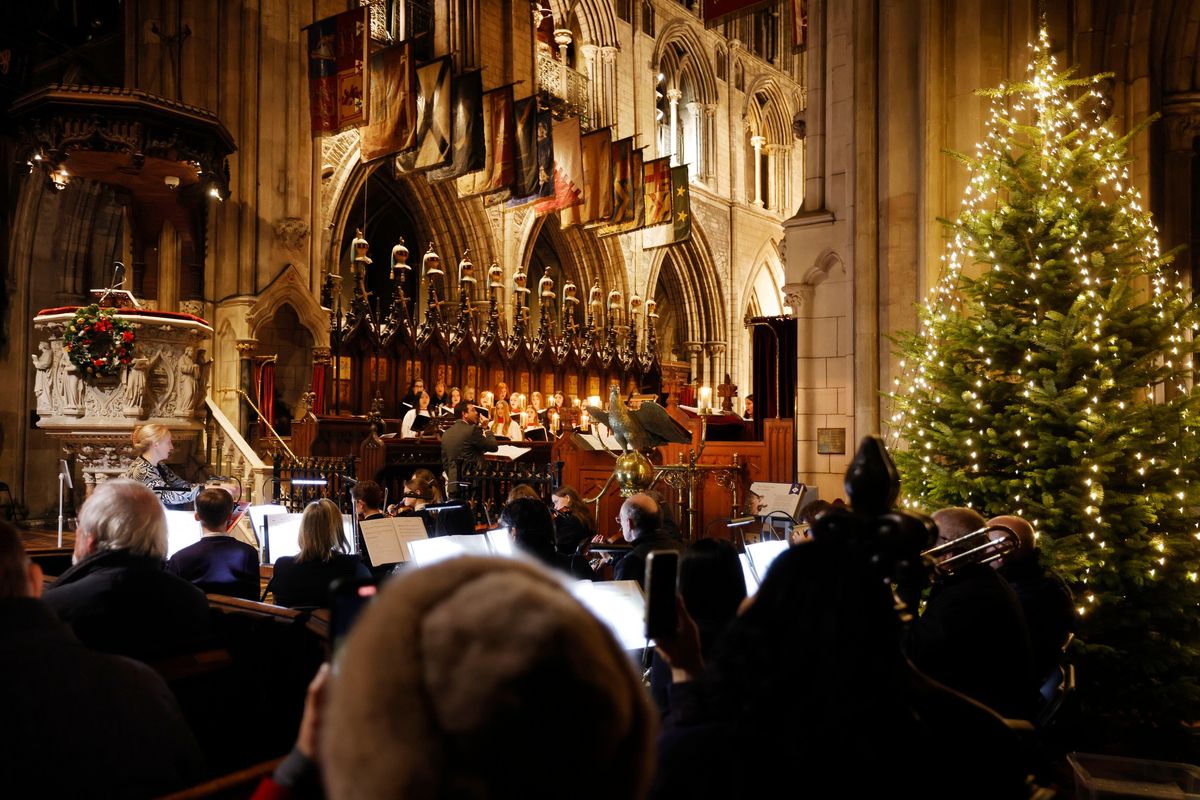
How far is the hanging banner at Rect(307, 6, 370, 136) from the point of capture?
1241 centimetres

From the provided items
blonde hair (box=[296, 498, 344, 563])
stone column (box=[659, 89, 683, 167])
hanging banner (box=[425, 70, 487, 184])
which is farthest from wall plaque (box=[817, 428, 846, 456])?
stone column (box=[659, 89, 683, 167])

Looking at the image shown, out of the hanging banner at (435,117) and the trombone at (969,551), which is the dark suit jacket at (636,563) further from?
the hanging banner at (435,117)

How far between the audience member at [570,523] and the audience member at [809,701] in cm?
449

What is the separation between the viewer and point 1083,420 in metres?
5.03

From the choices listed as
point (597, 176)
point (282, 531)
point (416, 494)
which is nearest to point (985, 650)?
point (282, 531)

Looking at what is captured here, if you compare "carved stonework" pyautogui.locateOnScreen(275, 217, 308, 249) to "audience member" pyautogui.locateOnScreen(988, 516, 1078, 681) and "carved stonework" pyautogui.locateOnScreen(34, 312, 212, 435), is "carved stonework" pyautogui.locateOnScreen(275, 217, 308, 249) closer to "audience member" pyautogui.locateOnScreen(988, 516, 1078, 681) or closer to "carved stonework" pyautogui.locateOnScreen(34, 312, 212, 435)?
"carved stonework" pyautogui.locateOnScreen(34, 312, 212, 435)

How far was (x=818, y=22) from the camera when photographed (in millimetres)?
9719

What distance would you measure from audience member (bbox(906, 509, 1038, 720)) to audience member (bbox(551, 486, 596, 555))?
331 cm

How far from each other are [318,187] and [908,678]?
1350 centimetres

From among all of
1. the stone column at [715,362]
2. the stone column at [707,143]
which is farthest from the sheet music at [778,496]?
the stone column at [707,143]

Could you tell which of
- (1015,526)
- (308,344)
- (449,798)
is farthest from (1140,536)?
(308,344)

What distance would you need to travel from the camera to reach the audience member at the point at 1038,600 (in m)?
3.62

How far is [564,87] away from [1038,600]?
21450 mm

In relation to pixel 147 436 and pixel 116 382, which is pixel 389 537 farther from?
pixel 116 382
